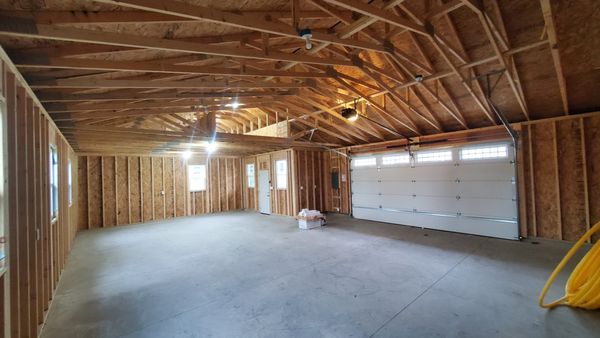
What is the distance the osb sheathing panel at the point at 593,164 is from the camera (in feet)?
16.7

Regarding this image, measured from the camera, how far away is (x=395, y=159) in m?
8.05

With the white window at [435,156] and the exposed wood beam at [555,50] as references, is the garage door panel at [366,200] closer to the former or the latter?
the white window at [435,156]

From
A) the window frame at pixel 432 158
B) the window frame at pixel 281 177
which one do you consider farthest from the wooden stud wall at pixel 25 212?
the window frame at pixel 432 158

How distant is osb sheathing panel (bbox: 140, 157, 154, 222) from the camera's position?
963 centimetres

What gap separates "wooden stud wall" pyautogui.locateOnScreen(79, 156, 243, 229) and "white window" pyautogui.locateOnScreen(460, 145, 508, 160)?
31.2ft

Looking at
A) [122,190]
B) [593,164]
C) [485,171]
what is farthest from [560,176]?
[122,190]

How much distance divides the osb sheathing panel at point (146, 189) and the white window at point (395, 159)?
8853 millimetres

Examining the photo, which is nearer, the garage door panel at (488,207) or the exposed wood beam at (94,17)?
the exposed wood beam at (94,17)

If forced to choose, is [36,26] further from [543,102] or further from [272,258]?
[543,102]

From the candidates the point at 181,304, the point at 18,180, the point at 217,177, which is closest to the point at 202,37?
the point at 18,180

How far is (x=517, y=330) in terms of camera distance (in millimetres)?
2572

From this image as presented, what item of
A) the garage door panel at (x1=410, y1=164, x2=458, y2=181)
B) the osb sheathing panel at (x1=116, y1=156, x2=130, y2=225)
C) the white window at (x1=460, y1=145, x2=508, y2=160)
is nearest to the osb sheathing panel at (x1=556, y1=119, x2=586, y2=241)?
the white window at (x1=460, y1=145, x2=508, y2=160)

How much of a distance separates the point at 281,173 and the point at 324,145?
215cm

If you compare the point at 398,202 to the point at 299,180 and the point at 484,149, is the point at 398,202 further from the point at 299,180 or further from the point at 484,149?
the point at 299,180
